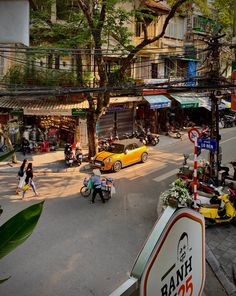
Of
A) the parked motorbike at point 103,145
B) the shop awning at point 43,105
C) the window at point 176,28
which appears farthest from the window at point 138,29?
the parked motorbike at point 103,145

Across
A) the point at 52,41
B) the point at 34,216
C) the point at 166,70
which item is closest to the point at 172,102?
the point at 166,70

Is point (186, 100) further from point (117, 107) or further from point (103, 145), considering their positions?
point (103, 145)

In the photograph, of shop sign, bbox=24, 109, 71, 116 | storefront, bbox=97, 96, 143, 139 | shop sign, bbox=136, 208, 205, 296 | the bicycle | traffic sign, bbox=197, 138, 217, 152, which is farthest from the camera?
storefront, bbox=97, 96, 143, 139

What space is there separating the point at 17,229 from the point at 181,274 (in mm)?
1100

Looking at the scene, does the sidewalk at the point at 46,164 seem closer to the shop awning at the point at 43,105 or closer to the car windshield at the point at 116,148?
the car windshield at the point at 116,148

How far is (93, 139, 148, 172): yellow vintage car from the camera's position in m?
15.8

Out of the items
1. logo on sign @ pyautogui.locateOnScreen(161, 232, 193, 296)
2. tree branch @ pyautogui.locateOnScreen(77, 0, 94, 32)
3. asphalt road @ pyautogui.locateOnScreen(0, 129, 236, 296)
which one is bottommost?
asphalt road @ pyautogui.locateOnScreen(0, 129, 236, 296)

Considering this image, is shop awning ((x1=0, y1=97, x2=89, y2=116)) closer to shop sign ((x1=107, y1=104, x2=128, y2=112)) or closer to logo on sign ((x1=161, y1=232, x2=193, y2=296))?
shop sign ((x1=107, y1=104, x2=128, y2=112))

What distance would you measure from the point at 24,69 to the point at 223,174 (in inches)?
472

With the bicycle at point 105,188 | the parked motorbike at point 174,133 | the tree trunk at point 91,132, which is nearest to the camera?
the bicycle at point 105,188

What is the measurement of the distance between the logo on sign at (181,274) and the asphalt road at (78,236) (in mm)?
5570

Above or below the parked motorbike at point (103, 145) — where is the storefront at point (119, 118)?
above

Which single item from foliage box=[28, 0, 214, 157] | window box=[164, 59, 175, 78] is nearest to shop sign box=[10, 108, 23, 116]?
foliage box=[28, 0, 214, 157]

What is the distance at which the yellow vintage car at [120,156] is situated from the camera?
51.9 feet
